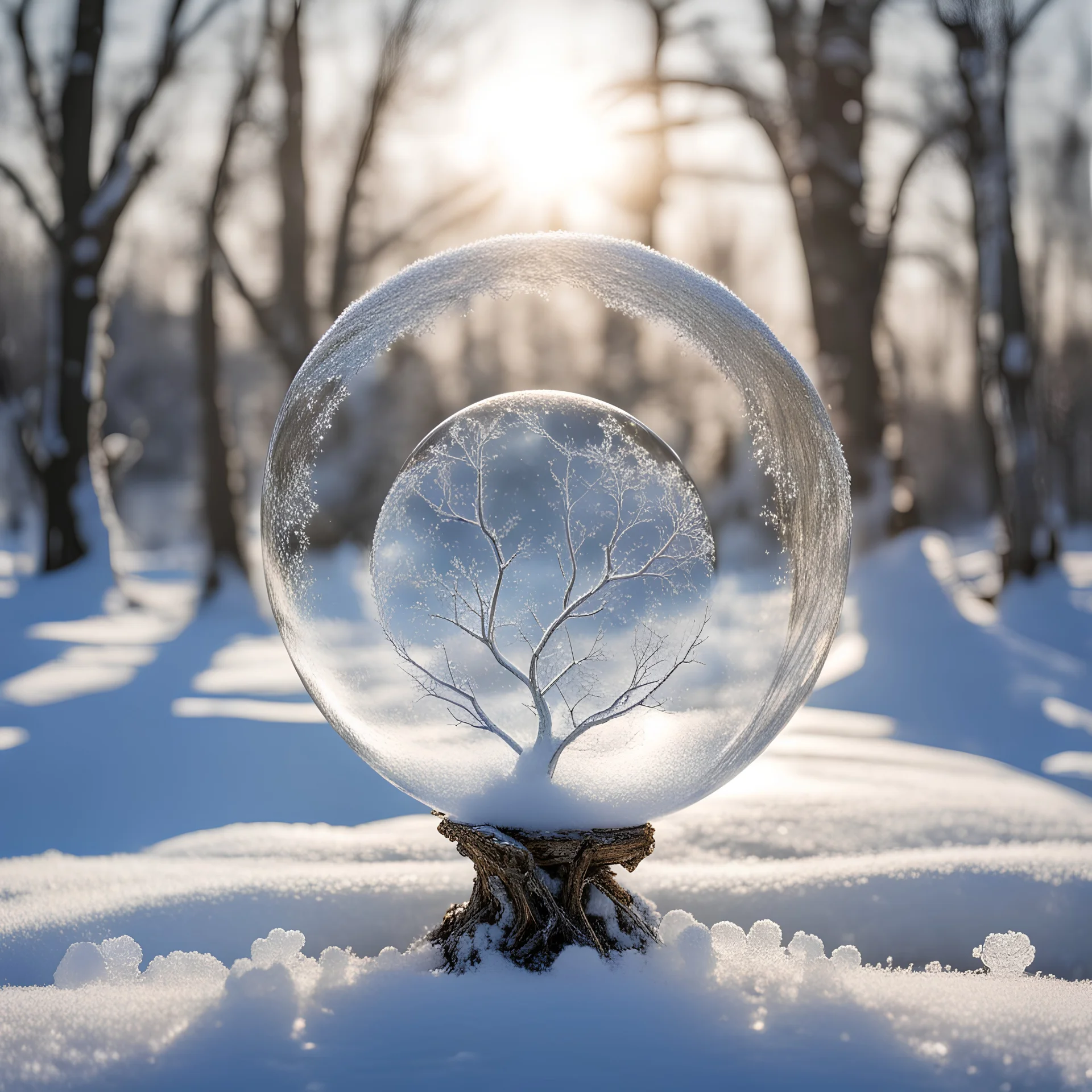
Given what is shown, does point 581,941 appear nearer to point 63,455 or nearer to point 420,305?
point 420,305

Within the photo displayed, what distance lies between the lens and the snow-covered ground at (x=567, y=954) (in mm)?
2166

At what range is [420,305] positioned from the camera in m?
2.78

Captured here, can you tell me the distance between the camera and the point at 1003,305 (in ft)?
30.5

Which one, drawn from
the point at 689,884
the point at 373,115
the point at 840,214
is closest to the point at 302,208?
the point at 373,115

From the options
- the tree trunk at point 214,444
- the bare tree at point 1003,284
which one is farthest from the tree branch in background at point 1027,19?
the tree trunk at point 214,444

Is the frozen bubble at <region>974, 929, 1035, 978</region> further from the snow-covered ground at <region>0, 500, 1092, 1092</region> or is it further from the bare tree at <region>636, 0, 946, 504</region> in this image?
the bare tree at <region>636, 0, 946, 504</region>

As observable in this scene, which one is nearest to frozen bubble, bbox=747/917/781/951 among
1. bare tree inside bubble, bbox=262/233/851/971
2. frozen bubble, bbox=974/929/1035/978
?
bare tree inside bubble, bbox=262/233/851/971

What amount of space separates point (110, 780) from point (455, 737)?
10.7ft

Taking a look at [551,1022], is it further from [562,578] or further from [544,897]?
[562,578]

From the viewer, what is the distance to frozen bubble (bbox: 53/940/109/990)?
8.50 feet

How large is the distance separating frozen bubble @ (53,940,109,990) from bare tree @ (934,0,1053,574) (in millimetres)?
8163

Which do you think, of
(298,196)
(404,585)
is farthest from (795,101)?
(404,585)

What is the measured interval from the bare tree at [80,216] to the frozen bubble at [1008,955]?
→ 10418mm

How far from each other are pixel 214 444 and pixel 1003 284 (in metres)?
7.80
